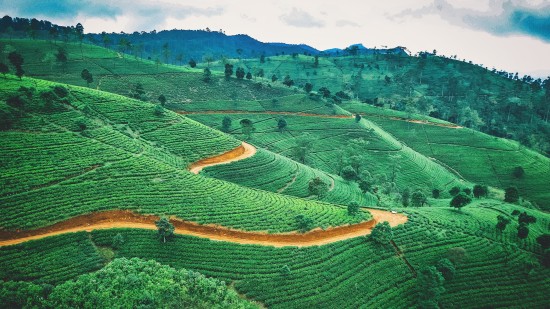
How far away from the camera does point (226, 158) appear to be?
7194 cm

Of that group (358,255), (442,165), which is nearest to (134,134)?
(358,255)

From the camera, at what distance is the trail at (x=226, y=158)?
216ft

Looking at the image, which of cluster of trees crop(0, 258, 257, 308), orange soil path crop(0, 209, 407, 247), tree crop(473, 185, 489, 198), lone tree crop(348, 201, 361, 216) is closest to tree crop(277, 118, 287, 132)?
tree crop(473, 185, 489, 198)

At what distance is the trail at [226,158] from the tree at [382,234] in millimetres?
34016

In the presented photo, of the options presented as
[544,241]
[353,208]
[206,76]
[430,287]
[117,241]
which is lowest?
[430,287]

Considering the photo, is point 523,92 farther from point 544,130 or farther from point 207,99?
point 207,99

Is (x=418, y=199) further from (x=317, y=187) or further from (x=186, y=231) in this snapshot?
(x=186, y=231)

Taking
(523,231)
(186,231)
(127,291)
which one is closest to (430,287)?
(523,231)

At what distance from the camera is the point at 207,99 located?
402 ft

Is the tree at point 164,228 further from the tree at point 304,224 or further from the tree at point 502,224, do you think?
the tree at point 502,224

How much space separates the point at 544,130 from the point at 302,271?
547 ft

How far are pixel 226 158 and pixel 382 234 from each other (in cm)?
3803

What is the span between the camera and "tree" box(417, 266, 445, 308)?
39.2 meters

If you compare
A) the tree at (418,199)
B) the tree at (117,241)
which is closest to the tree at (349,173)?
the tree at (418,199)
